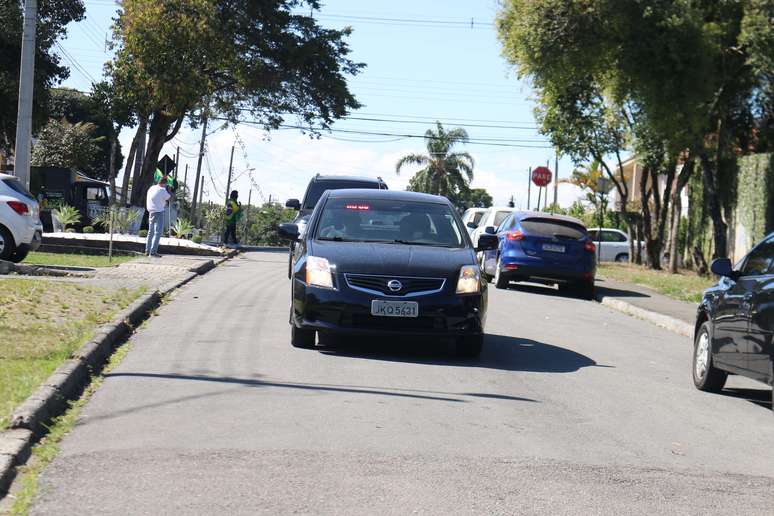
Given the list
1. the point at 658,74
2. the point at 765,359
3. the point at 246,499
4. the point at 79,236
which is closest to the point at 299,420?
the point at 246,499

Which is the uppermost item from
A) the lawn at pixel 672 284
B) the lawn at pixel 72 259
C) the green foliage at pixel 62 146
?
the green foliage at pixel 62 146

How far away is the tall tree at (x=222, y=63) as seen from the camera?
37906 millimetres

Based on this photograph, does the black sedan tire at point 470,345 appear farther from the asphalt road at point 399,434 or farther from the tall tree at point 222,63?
the tall tree at point 222,63

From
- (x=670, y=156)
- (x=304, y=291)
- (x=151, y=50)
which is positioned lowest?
(x=304, y=291)

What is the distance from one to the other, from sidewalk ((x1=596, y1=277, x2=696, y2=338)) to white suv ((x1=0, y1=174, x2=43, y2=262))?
10209mm

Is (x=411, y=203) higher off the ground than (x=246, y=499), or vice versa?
(x=411, y=203)

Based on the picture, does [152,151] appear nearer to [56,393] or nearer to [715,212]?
[715,212]

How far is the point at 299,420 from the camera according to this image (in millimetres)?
7379

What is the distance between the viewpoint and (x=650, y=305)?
19.0 m

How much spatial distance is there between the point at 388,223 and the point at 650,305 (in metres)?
8.62

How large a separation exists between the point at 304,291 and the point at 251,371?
1.44 metres

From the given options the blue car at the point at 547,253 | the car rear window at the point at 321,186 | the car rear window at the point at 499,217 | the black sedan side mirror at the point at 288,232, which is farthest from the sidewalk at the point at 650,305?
the black sedan side mirror at the point at 288,232

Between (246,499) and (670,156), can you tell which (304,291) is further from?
(670,156)

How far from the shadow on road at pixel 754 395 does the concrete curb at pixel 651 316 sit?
15.7 feet
